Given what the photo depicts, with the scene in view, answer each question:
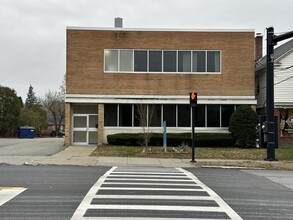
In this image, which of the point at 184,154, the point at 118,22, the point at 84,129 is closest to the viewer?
the point at 184,154

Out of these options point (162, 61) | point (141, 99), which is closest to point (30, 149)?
point (141, 99)

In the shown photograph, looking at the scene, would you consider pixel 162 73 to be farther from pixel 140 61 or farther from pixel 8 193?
pixel 8 193

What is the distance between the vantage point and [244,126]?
2739cm

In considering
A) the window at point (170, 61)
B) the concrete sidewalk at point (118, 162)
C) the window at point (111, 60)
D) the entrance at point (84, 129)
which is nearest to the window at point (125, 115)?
the entrance at point (84, 129)

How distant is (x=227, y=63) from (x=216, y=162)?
38.3 feet

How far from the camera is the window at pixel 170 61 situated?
29.3 m

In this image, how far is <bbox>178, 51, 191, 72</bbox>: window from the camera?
29.3 metres

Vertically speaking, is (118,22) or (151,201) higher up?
(118,22)

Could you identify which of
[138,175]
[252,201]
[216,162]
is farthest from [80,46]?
[252,201]

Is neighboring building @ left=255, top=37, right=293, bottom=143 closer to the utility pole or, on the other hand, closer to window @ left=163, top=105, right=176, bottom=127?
window @ left=163, top=105, right=176, bottom=127

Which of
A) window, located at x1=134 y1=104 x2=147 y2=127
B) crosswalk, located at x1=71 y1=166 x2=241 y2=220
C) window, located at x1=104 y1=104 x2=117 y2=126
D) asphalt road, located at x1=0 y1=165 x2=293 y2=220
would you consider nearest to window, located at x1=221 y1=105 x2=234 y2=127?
window, located at x1=134 y1=104 x2=147 y2=127

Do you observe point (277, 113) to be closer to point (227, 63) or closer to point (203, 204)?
point (227, 63)

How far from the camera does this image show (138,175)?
44.7 ft

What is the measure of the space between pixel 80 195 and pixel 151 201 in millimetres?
1739
